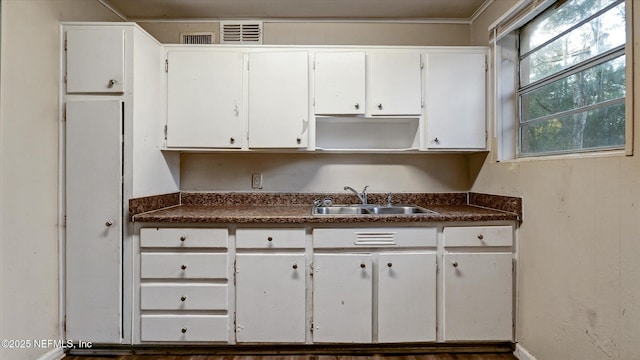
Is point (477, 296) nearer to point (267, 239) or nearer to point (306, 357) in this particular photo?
point (306, 357)

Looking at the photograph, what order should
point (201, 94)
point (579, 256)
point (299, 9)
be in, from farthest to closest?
point (299, 9)
point (201, 94)
point (579, 256)

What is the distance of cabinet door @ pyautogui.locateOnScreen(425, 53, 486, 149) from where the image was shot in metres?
2.19

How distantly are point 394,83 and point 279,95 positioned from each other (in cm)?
81

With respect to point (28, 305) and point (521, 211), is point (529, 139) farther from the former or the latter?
point (28, 305)

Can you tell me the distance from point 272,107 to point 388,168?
3.41 ft

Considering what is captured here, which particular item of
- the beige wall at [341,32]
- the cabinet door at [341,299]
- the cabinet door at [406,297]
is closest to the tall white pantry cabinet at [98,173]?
the beige wall at [341,32]

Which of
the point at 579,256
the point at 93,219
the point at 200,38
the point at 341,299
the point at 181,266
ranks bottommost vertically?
the point at 341,299

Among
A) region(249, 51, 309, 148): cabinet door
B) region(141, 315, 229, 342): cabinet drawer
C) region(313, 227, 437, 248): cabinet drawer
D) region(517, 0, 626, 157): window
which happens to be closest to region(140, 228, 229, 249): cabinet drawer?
region(141, 315, 229, 342): cabinet drawer

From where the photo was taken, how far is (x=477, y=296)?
1892 millimetres

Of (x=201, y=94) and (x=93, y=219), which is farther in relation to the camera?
(x=201, y=94)

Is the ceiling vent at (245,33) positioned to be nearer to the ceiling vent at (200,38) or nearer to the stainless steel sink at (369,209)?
the ceiling vent at (200,38)

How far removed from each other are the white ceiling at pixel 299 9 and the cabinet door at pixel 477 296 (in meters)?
1.81

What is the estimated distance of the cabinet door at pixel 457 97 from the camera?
86.4 inches

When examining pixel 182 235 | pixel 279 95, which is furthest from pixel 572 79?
pixel 182 235
